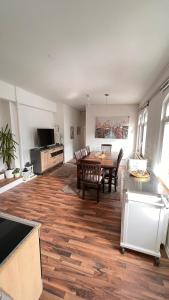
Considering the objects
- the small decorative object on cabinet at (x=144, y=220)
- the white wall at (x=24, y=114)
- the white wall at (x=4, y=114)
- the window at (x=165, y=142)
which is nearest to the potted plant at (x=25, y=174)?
the white wall at (x=24, y=114)

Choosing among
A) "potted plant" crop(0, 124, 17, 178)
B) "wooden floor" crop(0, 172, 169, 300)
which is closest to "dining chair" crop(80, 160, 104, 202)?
"wooden floor" crop(0, 172, 169, 300)

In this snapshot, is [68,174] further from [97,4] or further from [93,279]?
[97,4]

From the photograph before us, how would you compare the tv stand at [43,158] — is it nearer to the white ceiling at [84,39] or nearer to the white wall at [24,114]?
the white wall at [24,114]

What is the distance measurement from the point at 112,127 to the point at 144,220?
4.84 metres

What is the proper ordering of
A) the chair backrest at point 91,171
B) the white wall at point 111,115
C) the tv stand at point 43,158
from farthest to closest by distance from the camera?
the white wall at point 111,115
the tv stand at point 43,158
the chair backrest at point 91,171

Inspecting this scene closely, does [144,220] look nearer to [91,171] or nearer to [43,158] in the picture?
[91,171]

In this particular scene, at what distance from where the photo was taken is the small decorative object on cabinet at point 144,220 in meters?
1.52

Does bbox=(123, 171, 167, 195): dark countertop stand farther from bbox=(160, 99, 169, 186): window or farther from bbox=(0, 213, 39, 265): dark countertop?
bbox=(0, 213, 39, 265): dark countertop

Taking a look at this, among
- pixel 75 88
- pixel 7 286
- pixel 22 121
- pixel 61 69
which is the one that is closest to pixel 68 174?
pixel 22 121

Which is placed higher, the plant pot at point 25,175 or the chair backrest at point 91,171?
the chair backrest at point 91,171

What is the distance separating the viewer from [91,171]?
113 inches

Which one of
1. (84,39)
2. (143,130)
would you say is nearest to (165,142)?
(84,39)

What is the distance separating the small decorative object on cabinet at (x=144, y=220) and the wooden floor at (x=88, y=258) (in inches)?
6.9

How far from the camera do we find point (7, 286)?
0.80 metres
